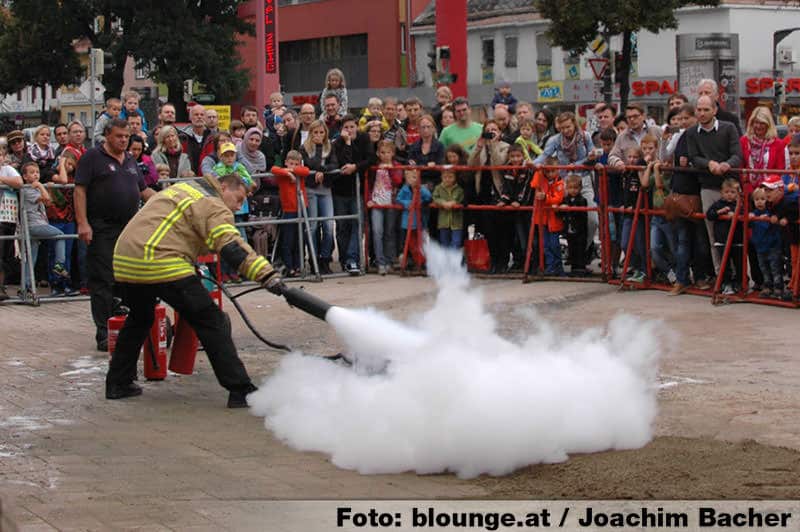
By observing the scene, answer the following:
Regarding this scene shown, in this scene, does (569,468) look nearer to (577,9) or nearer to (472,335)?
(472,335)

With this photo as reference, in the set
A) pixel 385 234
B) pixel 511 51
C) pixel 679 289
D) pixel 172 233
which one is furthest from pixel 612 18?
pixel 172 233

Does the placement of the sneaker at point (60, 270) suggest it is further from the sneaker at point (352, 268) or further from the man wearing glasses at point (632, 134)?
the man wearing glasses at point (632, 134)

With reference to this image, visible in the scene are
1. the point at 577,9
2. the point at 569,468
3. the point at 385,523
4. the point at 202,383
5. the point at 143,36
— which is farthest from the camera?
the point at 143,36

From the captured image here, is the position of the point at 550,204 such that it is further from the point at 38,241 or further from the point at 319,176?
the point at 38,241

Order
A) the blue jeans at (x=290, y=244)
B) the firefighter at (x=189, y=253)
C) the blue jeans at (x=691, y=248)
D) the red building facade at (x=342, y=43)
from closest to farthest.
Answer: the firefighter at (x=189, y=253)
the blue jeans at (x=691, y=248)
the blue jeans at (x=290, y=244)
the red building facade at (x=342, y=43)

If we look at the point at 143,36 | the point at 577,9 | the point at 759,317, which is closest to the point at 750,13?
the point at 577,9

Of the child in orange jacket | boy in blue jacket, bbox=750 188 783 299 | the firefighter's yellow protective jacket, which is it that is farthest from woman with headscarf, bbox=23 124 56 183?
boy in blue jacket, bbox=750 188 783 299

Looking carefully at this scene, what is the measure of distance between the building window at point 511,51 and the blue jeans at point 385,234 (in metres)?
45.9

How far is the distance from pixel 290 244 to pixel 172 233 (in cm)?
810

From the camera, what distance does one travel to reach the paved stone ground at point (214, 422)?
6809mm

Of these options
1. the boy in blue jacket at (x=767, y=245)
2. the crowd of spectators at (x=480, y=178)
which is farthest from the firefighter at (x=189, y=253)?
the boy in blue jacket at (x=767, y=245)

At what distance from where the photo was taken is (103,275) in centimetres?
1179

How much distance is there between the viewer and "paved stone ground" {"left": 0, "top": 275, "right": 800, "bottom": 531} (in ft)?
22.3

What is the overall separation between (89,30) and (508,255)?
49.8 metres
